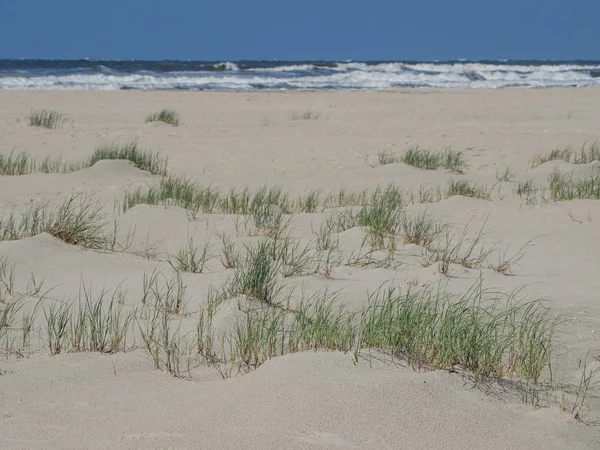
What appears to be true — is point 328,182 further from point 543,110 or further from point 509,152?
point 543,110

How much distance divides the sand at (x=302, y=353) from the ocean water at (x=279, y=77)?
56.3 ft

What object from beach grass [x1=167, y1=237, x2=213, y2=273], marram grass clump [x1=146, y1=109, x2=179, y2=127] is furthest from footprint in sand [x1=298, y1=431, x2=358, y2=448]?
marram grass clump [x1=146, y1=109, x2=179, y2=127]

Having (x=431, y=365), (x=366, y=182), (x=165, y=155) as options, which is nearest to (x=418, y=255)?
(x=431, y=365)

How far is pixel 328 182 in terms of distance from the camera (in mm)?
8633

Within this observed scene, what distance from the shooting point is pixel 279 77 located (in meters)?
33.5

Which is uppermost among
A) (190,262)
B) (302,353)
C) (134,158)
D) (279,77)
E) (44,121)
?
(302,353)

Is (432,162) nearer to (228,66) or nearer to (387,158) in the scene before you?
(387,158)

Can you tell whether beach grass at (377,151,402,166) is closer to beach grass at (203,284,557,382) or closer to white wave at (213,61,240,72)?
beach grass at (203,284,557,382)

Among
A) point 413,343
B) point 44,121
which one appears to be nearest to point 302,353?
point 413,343

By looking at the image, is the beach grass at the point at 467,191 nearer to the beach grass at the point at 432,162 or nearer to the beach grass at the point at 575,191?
the beach grass at the point at 575,191

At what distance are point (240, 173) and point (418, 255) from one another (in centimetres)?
469

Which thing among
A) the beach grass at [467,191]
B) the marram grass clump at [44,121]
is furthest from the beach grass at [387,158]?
the marram grass clump at [44,121]

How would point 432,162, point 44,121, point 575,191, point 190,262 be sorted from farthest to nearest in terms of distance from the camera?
point 44,121 → point 432,162 → point 575,191 → point 190,262

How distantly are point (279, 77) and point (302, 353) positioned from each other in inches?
1220
